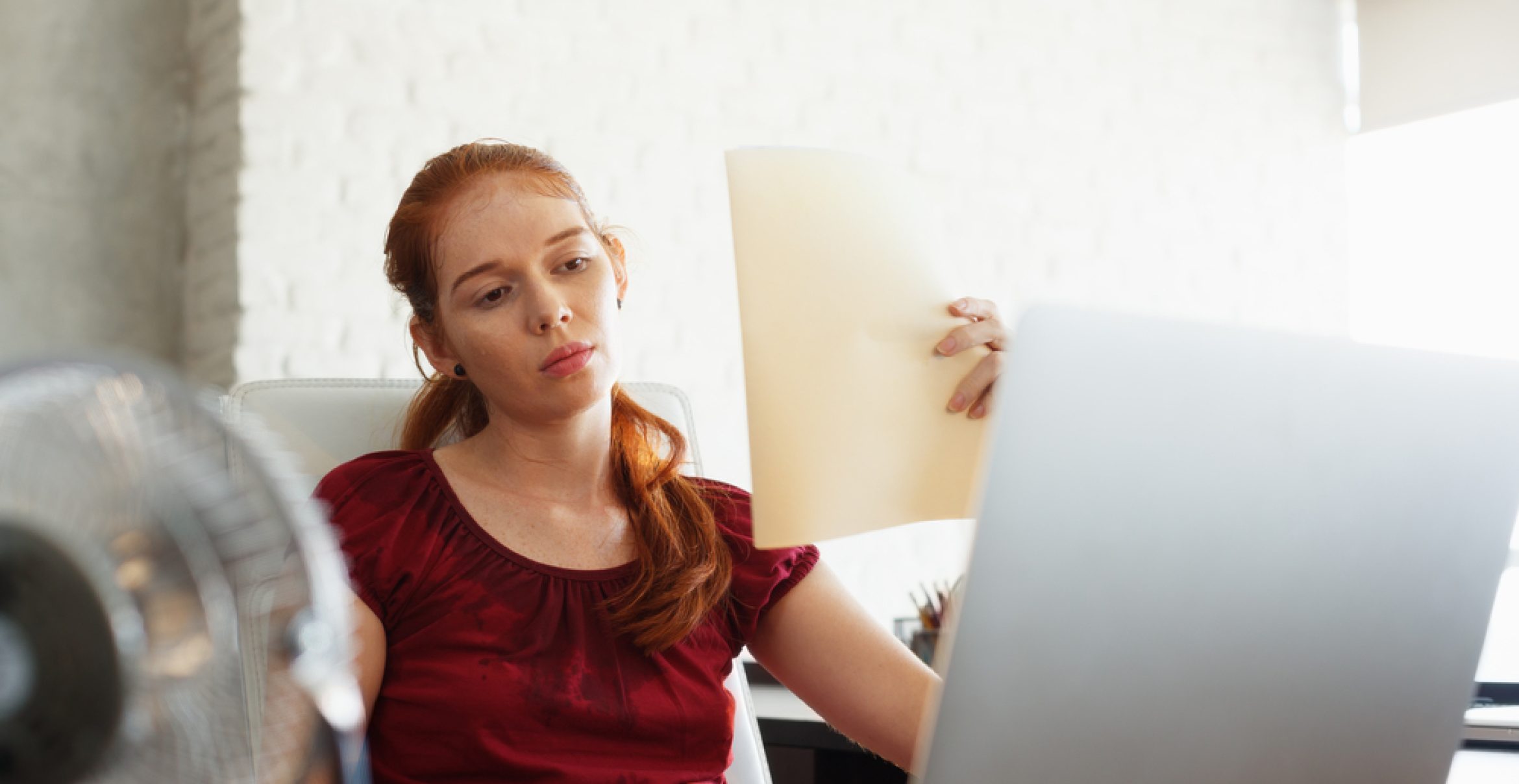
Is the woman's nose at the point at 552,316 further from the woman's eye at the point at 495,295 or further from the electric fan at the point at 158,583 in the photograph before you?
the electric fan at the point at 158,583

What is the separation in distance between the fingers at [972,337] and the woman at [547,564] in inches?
16.5

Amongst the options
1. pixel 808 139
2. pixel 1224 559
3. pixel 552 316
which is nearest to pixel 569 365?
pixel 552 316

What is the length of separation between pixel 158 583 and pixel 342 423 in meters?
0.94

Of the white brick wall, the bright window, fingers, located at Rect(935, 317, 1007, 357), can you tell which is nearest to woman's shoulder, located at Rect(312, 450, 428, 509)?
fingers, located at Rect(935, 317, 1007, 357)

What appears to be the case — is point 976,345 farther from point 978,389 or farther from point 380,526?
point 380,526

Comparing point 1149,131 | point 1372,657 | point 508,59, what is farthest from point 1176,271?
point 1372,657

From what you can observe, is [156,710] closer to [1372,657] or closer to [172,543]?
[172,543]

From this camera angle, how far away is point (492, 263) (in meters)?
1.19

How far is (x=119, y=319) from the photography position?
2234 mm

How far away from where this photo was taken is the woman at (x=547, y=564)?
1082mm

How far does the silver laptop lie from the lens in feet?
1.70

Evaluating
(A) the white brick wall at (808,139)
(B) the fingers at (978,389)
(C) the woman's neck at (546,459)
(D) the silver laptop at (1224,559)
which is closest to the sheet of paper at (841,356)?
(B) the fingers at (978,389)

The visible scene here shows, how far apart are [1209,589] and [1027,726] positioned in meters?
0.11

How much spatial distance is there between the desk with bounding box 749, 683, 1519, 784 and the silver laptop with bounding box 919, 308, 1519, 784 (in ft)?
0.92
